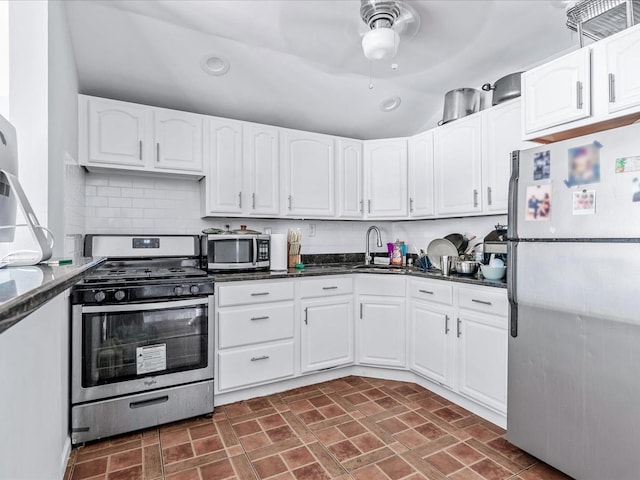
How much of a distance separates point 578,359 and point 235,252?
2.30 meters

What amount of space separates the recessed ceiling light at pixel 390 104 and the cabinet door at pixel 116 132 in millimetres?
2074

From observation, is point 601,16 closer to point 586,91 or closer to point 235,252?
point 586,91

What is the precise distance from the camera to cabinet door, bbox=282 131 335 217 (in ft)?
10.9

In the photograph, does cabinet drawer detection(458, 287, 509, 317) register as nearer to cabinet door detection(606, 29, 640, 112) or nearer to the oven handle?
cabinet door detection(606, 29, 640, 112)

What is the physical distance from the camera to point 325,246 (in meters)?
3.83

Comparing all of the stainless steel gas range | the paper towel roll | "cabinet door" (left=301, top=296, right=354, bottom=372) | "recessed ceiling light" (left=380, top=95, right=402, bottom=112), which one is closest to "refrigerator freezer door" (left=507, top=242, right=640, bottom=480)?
"cabinet door" (left=301, top=296, right=354, bottom=372)

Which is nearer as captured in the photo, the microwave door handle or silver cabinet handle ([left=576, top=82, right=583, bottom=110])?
silver cabinet handle ([left=576, top=82, right=583, bottom=110])

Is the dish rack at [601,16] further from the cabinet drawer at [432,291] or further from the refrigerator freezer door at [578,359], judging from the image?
the cabinet drawer at [432,291]

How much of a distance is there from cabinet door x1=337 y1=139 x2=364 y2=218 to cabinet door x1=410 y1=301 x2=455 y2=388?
1.11 meters

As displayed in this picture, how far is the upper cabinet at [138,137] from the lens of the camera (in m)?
2.61

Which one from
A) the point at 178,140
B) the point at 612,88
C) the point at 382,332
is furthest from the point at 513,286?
the point at 178,140

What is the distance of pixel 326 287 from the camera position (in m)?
3.06

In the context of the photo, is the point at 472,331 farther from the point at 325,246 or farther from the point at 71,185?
the point at 71,185

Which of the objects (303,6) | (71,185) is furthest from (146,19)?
(71,185)
